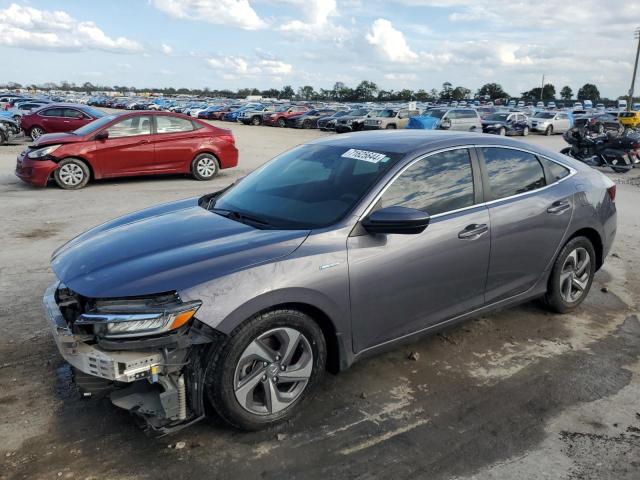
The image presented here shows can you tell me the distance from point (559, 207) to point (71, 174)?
9.54 metres

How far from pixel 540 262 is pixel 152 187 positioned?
8.88 meters

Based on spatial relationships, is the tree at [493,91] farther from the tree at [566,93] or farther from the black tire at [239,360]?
the black tire at [239,360]

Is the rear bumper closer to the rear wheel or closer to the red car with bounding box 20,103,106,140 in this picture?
the red car with bounding box 20,103,106,140

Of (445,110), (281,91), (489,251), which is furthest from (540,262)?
(281,91)

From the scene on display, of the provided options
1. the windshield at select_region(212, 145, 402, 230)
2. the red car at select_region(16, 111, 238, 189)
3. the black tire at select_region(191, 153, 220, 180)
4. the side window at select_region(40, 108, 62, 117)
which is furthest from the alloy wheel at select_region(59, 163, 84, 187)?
the side window at select_region(40, 108, 62, 117)

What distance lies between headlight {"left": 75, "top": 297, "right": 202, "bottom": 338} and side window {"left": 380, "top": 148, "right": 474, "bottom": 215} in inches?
58.5

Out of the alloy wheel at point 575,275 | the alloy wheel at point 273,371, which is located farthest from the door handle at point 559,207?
the alloy wheel at point 273,371

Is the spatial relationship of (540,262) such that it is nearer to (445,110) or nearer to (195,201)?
(195,201)

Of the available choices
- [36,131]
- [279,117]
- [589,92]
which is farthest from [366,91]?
[36,131]

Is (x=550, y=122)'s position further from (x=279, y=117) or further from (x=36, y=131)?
(x=36, y=131)

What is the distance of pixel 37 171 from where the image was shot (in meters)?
10.8

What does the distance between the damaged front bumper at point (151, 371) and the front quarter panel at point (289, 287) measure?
0.16 metres

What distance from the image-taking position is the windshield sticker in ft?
12.7

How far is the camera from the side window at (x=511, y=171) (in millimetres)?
4254
